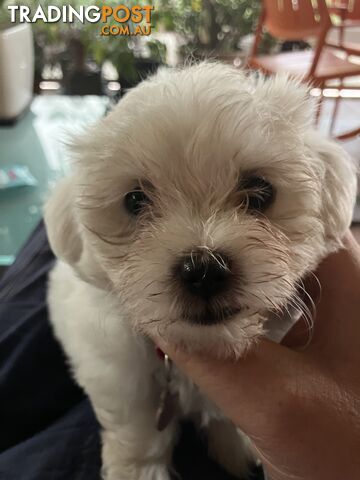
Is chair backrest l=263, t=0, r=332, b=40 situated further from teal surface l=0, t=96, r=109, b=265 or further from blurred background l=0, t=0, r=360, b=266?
teal surface l=0, t=96, r=109, b=265

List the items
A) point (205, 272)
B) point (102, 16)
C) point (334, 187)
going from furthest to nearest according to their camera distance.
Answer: point (102, 16), point (334, 187), point (205, 272)

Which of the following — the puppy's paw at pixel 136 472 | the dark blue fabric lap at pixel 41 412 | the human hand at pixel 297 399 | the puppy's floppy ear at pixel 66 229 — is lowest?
the puppy's paw at pixel 136 472

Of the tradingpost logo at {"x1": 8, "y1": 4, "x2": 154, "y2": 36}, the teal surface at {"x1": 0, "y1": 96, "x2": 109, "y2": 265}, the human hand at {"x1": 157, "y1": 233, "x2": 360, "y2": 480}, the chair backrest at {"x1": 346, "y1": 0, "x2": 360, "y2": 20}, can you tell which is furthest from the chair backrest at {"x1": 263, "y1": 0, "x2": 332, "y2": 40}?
the human hand at {"x1": 157, "y1": 233, "x2": 360, "y2": 480}

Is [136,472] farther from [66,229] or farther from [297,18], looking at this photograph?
[297,18]

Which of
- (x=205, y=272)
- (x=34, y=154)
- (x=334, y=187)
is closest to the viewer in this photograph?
(x=205, y=272)

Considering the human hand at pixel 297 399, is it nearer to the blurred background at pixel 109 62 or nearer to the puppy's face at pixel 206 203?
the puppy's face at pixel 206 203

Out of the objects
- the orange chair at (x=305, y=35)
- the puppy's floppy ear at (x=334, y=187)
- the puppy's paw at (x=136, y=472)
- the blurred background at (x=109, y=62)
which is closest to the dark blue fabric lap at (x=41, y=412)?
the puppy's paw at (x=136, y=472)

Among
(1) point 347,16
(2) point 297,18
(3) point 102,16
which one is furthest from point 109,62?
(1) point 347,16
